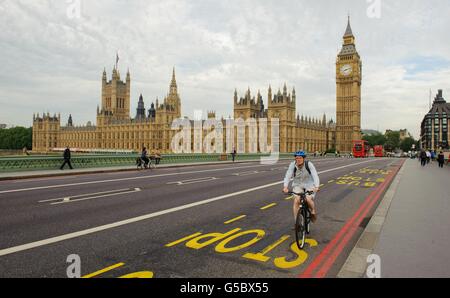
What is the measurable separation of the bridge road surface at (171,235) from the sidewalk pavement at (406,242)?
0.36 meters

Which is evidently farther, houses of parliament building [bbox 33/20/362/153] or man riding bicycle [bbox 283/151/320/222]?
houses of parliament building [bbox 33/20/362/153]

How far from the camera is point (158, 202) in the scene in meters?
10.0

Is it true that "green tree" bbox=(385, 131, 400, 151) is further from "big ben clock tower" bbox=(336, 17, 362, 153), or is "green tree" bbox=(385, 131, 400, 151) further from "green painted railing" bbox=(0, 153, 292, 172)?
"green painted railing" bbox=(0, 153, 292, 172)

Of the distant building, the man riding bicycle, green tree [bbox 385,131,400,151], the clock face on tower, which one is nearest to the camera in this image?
the man riding bicycle

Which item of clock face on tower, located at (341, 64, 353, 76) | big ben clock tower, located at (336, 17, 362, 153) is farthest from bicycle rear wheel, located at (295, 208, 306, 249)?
clock face on tower, located at (341, 64, 353, 76)

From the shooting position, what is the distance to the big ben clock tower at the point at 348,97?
114 meters

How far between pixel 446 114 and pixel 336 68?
52.7m

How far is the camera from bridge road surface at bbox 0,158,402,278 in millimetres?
4707

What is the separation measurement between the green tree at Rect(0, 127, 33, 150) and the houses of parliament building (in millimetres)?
7550

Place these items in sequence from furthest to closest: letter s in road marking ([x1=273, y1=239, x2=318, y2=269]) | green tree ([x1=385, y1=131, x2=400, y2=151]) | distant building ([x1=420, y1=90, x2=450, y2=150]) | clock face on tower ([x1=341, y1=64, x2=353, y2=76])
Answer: green tree ([x1=385, y1=131, x2=400, y2=151]), distant building ([x1=420, y1=90, x2=450, y2=150]), clock face on tower ([x1=341, y1=64, x2=353, y2=76]), letter s in road marking ([x1=273, y1=239, x2=318, y2=269])

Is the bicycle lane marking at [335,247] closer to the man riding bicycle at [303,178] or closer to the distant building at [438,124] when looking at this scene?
the man riding bicycle at [303,178]

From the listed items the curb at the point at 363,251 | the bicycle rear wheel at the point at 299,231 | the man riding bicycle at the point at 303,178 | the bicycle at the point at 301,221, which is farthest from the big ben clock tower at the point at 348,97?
the bicycle rear wheel at the point at 299,231

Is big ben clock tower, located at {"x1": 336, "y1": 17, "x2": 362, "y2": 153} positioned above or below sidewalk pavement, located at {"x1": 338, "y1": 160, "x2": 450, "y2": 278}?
above

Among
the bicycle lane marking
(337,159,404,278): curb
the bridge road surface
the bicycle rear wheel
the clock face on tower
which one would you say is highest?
the clock face on tower
